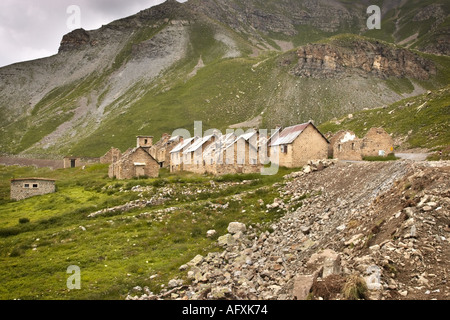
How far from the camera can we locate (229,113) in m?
157

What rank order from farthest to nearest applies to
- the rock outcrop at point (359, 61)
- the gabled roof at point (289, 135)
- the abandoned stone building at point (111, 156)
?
the rock outcrop at point (359, 61) < the abandoned stone building at point (111, 156) < the gabled roof at point (289, 135)

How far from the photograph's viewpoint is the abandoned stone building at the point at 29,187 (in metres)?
41.3

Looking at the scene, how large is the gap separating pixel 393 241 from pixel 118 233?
761 inches

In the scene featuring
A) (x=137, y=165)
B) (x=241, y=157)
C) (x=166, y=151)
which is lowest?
(x=137, y=165)

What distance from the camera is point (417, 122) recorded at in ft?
220

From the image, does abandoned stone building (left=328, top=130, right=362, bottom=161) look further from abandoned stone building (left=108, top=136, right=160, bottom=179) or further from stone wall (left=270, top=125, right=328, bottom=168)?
abandoned stone building (left=108, top=136, right=160, bottom=179)

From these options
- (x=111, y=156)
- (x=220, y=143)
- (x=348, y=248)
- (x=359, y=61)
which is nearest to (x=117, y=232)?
(x=348, y=248)

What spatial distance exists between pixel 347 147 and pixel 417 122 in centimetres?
3413

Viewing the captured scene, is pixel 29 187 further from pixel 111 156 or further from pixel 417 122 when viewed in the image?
pixel 417 122

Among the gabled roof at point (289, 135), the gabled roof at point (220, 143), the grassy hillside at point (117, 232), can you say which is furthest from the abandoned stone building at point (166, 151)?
the gabled roof at point (289, 135)

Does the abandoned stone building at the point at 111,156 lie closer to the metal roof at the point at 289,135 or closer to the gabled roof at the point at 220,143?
the gabled roof at the point at 220,143

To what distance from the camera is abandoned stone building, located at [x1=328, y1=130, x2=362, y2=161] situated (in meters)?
41.8

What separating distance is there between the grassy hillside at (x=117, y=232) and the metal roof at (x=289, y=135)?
3843 mm
